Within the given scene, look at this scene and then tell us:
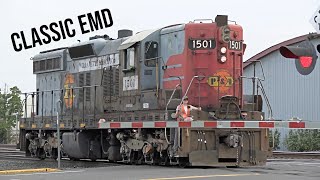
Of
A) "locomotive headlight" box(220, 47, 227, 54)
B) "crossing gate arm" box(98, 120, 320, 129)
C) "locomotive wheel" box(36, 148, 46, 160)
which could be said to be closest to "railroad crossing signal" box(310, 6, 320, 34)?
"crossing gate arm" box(98, 120, 320, 129)

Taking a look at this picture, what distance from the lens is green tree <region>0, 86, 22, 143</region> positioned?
51531 mm

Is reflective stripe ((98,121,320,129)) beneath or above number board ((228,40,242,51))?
beneath

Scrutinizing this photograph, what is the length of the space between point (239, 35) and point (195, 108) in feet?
8.28

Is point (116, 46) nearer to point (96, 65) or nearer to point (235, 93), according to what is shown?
point (96, 65)

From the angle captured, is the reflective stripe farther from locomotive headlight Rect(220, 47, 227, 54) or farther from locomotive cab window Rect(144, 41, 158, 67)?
locomotive headlight Rect(220, 47, 227, 54)

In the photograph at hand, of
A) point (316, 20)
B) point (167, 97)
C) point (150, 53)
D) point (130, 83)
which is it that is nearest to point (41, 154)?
point (130, 83)

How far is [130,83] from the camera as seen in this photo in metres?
16.5

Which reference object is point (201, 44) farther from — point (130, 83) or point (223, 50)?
point (130, 83)

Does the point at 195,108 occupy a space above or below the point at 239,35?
below

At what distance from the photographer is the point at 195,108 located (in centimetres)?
1454

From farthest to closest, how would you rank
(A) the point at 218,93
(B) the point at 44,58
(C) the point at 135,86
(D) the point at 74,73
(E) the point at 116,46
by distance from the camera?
(B) the point at 44,58 < (D) the point at 74,73 < (E) the point at 116,46 < (C) the point at 135,86 < (A) the point at 218,93

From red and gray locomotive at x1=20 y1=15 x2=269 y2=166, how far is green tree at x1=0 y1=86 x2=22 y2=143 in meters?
33.9

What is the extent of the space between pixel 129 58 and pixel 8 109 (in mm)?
39465

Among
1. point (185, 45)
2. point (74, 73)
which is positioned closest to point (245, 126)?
point (185, 45)
